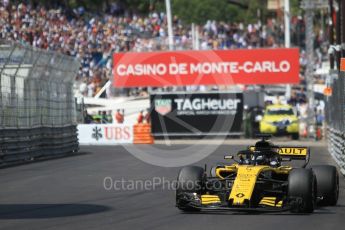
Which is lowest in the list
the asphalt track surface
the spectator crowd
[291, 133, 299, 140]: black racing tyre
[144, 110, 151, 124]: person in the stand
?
the asphalt track surface

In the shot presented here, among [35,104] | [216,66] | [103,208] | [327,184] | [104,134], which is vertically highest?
[216,66]

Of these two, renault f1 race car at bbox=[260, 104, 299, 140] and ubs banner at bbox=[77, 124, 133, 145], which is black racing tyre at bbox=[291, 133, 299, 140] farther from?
ubs banner at bbox=[77, 124, 133, 145]

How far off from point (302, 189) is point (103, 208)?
2.86m

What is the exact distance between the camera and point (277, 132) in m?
41.5

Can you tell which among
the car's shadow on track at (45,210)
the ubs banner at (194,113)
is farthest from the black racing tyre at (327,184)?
the ubs banner at (194,113)

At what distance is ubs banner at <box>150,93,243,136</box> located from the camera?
4191cm

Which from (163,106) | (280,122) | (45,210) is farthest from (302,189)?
(163,106)

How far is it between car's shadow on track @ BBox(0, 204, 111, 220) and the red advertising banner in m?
29.3

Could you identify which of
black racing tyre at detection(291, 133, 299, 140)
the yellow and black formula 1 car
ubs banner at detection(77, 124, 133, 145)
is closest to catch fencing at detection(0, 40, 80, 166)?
ubs banner at detection(77, 124, 133, 145)

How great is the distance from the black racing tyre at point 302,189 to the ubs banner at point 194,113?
2959 cm

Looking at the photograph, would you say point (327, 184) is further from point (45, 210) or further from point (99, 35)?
point (99, 35)

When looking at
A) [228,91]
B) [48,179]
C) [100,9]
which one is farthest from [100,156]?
[100,9]

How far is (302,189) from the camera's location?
11938 mm

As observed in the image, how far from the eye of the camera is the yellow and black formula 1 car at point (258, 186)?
1198cm
